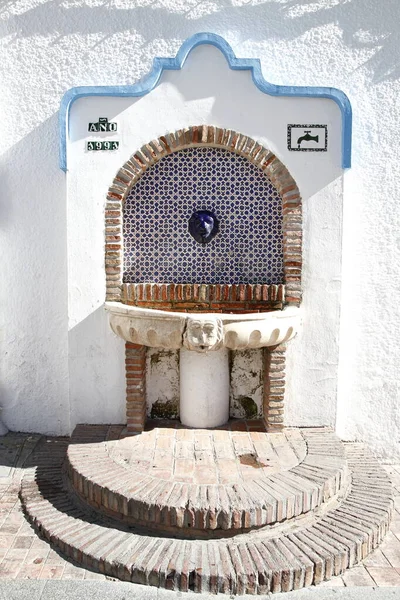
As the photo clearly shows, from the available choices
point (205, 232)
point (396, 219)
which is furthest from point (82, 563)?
point (396, 219)

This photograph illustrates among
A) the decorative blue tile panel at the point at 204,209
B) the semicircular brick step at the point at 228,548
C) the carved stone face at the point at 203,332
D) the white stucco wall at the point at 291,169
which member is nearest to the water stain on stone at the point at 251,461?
the semicircular brick step at the point at 228,548

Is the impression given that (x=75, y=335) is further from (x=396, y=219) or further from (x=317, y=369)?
(x=396, y=219)

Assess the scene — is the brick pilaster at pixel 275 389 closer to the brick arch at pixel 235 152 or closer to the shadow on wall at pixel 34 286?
the brick arch at pixel 235 152

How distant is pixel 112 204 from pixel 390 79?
2568 millimetres

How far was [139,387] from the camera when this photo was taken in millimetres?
4336

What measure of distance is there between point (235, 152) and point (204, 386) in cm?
196

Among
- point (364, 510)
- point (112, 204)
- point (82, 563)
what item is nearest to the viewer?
point (82, 563)

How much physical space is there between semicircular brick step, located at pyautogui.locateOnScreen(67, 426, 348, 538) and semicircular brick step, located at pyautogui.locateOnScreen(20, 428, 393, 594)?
99 mm

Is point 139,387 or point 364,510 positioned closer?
point 364,510

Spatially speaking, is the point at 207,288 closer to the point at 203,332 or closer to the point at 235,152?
the point at 203,332

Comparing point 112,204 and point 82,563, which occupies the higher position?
point 112,204

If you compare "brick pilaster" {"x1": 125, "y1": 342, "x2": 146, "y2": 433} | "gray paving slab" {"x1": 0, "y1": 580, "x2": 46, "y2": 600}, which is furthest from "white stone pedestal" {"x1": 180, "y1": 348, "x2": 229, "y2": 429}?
"gray paving slab" {"x1": 0, "y1": 580, "x2": 46, "y2": 600}

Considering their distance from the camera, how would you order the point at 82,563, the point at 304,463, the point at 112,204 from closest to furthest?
1. the point at 82,563
2. the point at 304,463
3. the point at 112,204

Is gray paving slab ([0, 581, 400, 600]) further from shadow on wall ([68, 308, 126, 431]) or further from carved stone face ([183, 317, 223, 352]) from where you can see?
shadow on wall ([68, 308, 126, 431])
